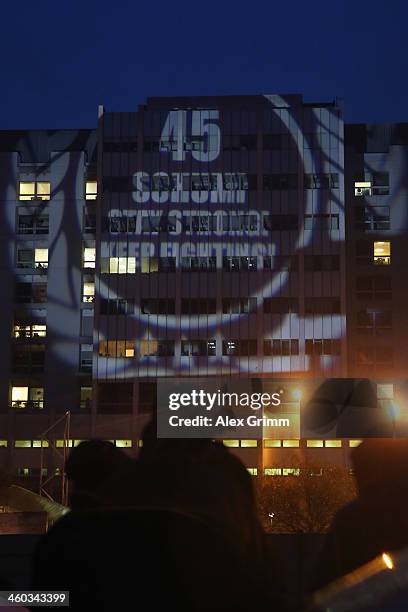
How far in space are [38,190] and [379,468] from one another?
263 feet

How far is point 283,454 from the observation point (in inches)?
2800

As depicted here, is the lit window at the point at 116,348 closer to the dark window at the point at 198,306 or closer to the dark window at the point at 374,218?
the dark window at the point at 198,306

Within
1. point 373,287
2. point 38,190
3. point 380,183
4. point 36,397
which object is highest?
point 380,183

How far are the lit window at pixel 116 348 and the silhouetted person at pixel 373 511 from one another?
237 feet

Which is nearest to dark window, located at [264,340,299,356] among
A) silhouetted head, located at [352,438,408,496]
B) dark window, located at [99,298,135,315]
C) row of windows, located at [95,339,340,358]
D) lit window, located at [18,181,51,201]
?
row of windows, located at [95,339,340,358]

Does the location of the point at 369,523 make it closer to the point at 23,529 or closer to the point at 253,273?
the point at 23,529

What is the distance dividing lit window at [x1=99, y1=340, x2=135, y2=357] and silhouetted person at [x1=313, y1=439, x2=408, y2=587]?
237 ft

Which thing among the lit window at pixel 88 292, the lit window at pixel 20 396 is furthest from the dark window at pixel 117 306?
the lit window at pixel 20 396

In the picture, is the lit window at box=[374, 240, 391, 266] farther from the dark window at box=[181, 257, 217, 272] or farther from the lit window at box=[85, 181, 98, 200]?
the lit window at box=[85, 181, 98, 200]

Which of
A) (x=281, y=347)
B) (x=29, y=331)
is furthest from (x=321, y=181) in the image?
(x=29, y=331)

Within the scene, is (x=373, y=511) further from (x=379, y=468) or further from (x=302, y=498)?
(x=302, y=498)

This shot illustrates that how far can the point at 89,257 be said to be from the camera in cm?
7950

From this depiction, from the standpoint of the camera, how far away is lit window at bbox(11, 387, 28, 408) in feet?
250

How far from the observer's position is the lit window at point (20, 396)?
7612cm
